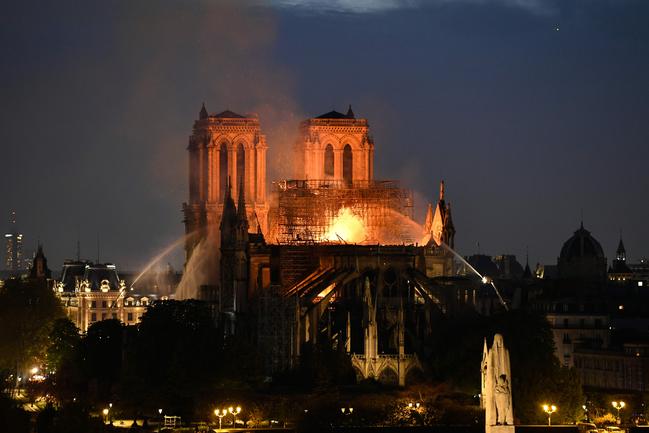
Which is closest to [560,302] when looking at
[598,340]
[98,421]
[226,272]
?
[598,340]

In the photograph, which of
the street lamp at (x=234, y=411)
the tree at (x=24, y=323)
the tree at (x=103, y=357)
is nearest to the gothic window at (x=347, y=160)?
the tree at (x=24, y=323)

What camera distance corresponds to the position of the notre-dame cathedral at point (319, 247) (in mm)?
138750

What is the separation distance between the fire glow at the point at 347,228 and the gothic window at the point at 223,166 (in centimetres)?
1225

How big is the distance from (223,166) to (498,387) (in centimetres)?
7691

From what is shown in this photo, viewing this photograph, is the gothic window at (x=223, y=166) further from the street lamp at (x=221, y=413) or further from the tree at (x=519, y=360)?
the street lamp at (x=221, y=413)

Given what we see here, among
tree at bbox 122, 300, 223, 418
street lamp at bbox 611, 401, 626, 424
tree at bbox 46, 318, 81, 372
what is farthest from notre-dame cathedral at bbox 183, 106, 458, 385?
street lamp at bbox 611, 401, 626, 424

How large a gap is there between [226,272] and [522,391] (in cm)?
3897

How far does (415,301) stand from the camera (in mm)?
147625

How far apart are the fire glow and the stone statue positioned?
205 ft

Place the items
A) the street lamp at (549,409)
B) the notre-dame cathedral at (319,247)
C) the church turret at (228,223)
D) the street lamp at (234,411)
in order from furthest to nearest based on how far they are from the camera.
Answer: the church turret at (228,223) < the notre-dame cathedral at (319,247) < the street lamp at (234,411) < the street lamp at (549,409)

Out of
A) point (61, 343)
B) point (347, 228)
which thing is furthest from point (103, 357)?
point (347, 228)

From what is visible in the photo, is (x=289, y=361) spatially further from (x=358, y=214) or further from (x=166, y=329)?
(x=358, y=214)

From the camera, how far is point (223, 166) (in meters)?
172

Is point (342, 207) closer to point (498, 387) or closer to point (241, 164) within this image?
point (241, 164)
